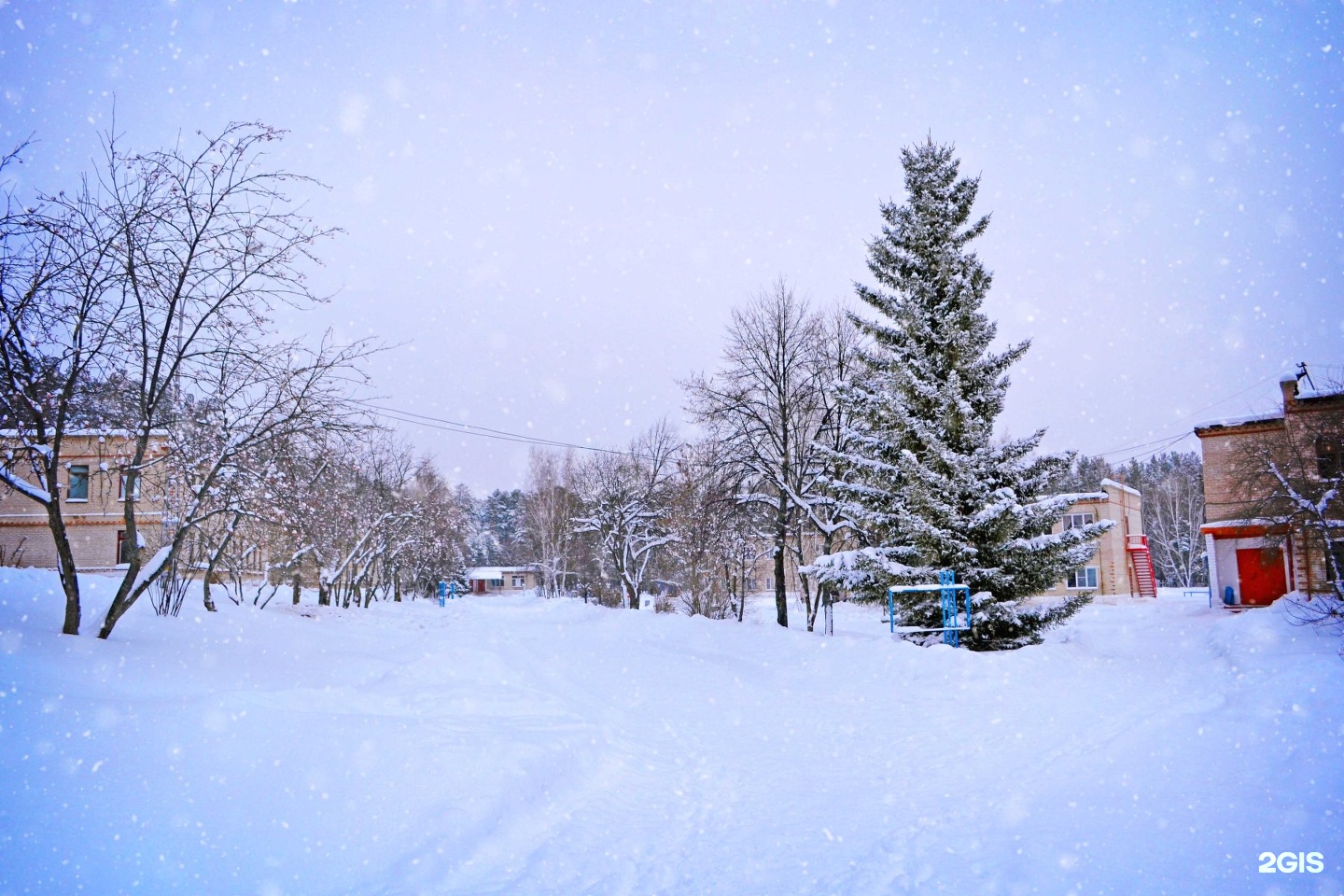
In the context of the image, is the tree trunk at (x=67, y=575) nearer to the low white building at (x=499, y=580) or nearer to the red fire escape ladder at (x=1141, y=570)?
the red fire escape ladder at (x=1141, y=570)

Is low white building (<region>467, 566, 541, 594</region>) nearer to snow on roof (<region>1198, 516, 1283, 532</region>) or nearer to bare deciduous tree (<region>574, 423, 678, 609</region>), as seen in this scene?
bare deciduous tree (<region>574, 423, 678, 609</region>)

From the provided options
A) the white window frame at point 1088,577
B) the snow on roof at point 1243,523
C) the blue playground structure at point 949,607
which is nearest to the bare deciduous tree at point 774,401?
the blue playground structure at point 949,607

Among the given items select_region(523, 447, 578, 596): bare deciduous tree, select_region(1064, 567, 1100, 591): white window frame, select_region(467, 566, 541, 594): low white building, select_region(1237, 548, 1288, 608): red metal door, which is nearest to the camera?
select_region(1237, 548, 1288, 608): red metal door

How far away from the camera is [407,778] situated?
5.11 metres

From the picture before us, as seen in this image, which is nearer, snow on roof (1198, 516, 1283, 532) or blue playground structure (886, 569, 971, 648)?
blue playground structure (886, 569, 971, 648)

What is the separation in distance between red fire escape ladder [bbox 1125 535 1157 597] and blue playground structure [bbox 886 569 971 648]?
37.5 m

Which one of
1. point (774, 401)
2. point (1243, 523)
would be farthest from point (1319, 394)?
point (774, 401)

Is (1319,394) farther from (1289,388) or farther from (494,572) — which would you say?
→ (494,572)

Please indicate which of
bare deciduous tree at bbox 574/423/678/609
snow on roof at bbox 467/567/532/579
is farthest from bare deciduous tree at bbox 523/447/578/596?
snow on roof at bbox 467/567/532/579

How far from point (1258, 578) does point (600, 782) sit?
32991 mm

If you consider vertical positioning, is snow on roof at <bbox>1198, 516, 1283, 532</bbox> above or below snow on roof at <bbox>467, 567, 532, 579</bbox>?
above

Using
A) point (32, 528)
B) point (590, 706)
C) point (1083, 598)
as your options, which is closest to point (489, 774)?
point (590, 706)

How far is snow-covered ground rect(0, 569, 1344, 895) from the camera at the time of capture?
396 cm

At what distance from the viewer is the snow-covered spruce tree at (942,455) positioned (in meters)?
15.6
